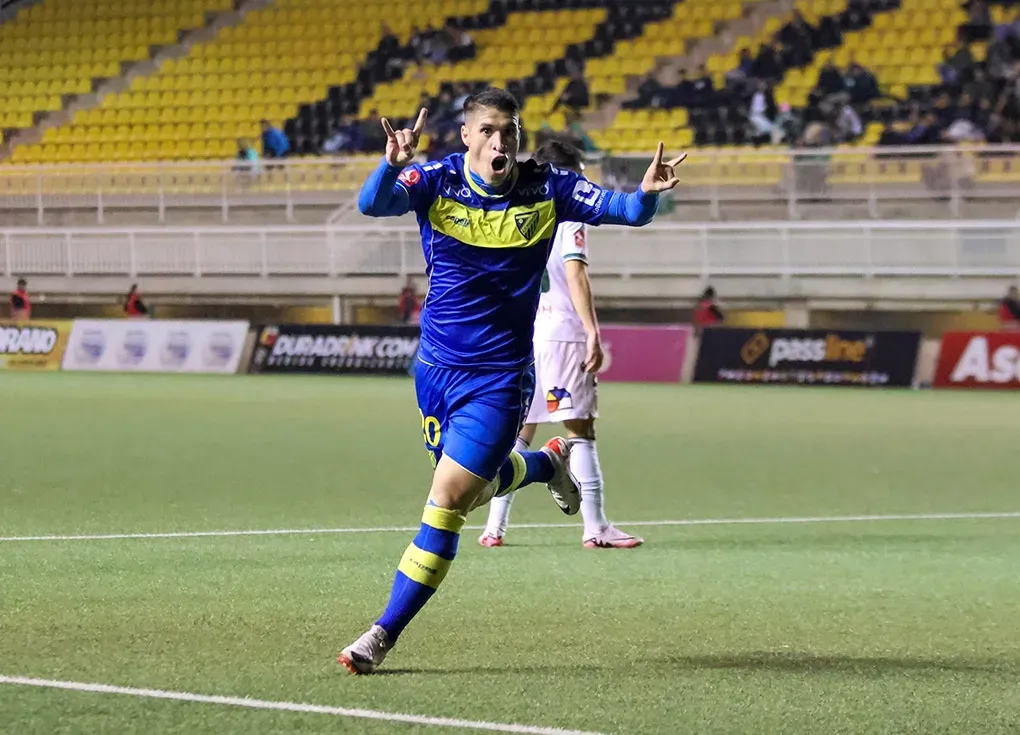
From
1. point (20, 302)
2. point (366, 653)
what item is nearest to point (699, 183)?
point (20, 302)

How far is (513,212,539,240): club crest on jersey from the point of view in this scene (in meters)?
6.23

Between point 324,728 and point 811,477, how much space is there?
8.82 m

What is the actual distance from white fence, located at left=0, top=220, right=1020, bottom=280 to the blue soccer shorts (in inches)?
816

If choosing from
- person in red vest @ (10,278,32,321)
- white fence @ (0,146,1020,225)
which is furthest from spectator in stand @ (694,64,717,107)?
person in red vest @ (10,278,32,321)

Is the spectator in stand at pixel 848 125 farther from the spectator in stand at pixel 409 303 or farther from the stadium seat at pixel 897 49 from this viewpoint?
the spectator in stand at pixel 409 303

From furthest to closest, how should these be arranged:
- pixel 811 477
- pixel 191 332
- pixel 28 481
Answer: pixel 191 332 → pixel 811 477 → pixel 28 481

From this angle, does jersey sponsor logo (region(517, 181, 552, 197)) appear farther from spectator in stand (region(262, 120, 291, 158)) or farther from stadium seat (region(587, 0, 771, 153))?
spectator in stand (region(262, 120, 291, 158))

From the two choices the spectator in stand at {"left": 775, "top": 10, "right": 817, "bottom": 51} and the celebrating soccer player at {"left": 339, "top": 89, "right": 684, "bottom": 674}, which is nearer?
the celebrating soccer player at {"left": 339, "top": 89, "right": 684, "bottom": 674}

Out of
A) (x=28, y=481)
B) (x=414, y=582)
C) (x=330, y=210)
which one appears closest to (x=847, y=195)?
(x=330, y=210)

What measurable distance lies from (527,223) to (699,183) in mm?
21796

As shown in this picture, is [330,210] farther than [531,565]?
Yes

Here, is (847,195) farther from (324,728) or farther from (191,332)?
(324,728)

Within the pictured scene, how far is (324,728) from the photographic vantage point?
4914 mm

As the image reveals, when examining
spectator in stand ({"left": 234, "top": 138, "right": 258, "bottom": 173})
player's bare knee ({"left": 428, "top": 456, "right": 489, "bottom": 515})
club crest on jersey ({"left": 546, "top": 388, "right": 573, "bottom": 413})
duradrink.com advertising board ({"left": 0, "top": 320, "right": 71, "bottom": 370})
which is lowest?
duradrink.com advertising board ({"left": 0, "top": 320, "right": 71, "bottom": 370})
